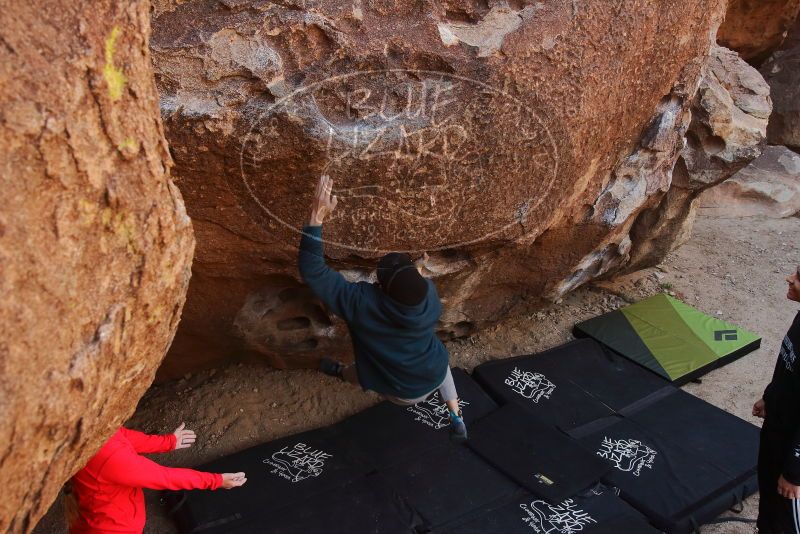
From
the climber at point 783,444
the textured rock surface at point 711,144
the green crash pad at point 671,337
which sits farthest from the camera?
the textured rock surface at point 711,144

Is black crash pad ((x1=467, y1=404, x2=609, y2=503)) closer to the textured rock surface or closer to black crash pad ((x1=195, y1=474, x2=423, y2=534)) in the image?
black crash pad ((x1=195, y1=474, x2=423, y2=534))

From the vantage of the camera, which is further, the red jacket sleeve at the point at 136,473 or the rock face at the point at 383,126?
the rock face at the point at 383,126

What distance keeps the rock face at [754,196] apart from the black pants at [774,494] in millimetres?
4451

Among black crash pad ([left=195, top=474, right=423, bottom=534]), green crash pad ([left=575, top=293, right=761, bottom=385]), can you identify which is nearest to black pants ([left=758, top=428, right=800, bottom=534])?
black crash pad ([left=195, top=474, right=423, bottom=534])

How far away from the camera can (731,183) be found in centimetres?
678

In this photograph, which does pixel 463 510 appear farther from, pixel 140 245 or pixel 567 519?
pixel 140 245

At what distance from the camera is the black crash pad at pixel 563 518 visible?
3.07 metres

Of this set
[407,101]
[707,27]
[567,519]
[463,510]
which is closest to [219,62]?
[407,101]

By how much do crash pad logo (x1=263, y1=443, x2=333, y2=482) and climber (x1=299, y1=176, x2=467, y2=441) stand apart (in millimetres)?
573

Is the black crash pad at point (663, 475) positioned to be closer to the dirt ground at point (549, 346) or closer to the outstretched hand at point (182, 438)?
the dirt ground at point (549, 346)

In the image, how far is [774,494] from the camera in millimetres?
2701

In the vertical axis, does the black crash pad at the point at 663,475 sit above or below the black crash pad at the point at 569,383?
below

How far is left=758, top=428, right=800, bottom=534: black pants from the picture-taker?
Result: 260 centimetres

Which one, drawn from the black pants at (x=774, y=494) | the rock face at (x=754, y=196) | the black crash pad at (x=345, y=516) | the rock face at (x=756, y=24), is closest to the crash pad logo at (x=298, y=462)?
the black crash pad at (x=345, y=516)
